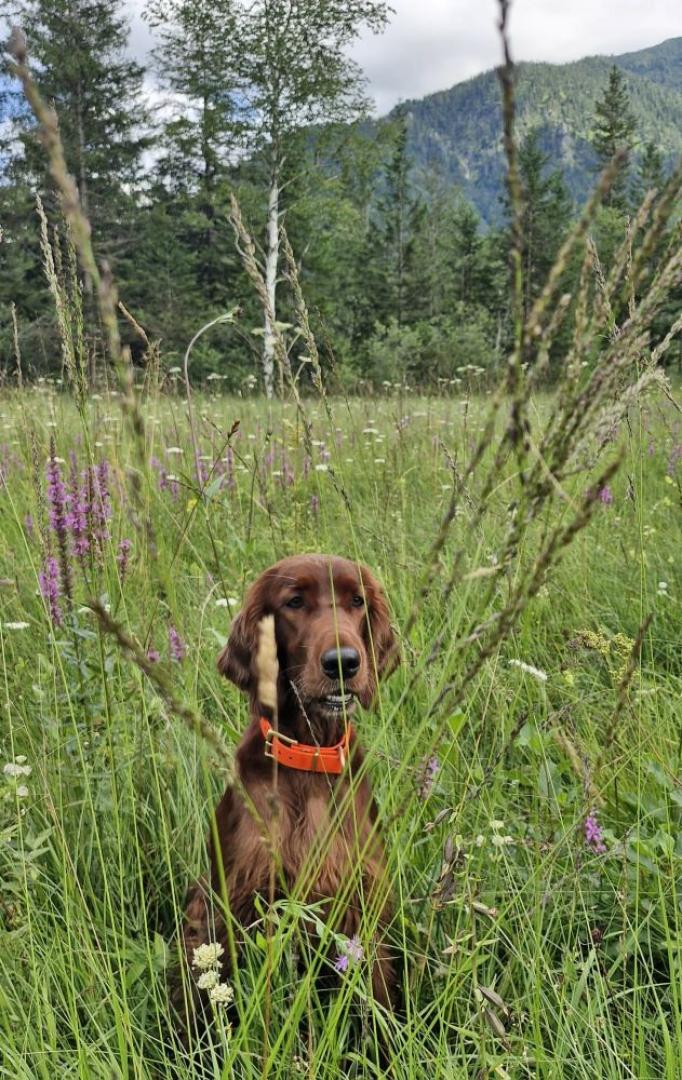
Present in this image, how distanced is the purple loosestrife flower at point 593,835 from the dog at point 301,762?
0.43 meters

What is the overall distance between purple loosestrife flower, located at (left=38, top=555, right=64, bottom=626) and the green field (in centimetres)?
1

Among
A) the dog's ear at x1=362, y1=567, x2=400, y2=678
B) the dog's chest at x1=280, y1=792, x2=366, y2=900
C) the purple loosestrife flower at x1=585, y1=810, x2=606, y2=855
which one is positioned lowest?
the dog's chest at x1=280, y1=792, x2=366, y2=900

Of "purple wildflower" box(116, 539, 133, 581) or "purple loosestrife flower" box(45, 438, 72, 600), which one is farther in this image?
"purple wildflower" box(116, 539, 133, 581)

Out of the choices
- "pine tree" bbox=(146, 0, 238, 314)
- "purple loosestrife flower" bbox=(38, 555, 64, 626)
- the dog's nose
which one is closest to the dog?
the dog's nose

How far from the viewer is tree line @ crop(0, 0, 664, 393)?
16.3 metres

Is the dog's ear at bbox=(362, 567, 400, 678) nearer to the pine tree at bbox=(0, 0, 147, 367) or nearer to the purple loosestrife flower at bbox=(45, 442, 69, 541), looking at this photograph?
the purple loosestrife flower at bbox=(45, 442, 69, 541)

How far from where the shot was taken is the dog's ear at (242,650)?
185cm

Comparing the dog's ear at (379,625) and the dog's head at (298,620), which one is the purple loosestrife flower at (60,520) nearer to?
the dog's head at (298,620)

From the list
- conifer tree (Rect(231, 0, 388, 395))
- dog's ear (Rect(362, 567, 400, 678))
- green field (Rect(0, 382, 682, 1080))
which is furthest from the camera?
conifer tree (Rect(231, 0, 388, 395))

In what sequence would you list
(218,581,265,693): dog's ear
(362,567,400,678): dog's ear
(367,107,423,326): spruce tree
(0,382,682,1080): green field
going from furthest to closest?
(367,107,423,326): spruce tree
(362,567,400,678): dog's ear
(218,581,265,693): dog's ear
(0,382,682,1080): green field

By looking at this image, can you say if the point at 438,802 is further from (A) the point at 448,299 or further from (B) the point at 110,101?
(A) the point at 448,299

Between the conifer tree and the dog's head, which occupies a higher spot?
the conifer tree

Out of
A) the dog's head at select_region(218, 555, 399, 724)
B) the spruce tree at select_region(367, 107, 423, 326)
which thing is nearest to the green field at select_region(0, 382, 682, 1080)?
the dog's head at select_region(218, 555, 399, 724)

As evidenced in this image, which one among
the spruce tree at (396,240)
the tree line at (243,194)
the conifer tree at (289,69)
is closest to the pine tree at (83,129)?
the tree line at (243,194)
